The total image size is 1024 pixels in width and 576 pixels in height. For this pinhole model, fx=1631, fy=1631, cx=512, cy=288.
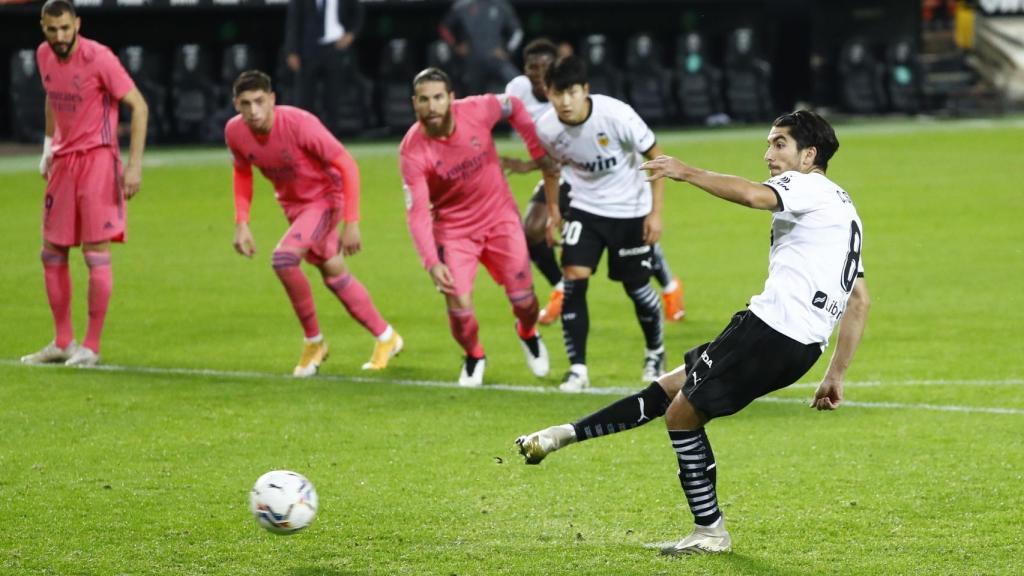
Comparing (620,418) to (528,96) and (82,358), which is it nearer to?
(82,358)

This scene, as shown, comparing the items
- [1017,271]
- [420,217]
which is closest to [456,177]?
[420,217]

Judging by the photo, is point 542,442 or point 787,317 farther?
point 542,442

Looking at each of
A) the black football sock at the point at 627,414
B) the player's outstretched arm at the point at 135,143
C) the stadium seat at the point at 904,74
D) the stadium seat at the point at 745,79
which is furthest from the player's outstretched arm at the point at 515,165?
the stadium seat at the point at 904,74

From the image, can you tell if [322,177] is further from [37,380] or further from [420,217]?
[37,380]

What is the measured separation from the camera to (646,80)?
2706 cm

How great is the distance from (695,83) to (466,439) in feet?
65.5

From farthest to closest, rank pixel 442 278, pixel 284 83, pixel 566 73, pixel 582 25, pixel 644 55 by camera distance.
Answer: pixel 582 25, pixel 644 55, pixel 284 83, pixel 442 278, pixel 566 73

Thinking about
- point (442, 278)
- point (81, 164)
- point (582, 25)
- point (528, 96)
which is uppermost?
point (528, 96)

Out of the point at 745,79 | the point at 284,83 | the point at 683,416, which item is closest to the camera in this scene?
the point at 683,416

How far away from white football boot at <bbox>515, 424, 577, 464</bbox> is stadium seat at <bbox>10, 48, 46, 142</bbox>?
1931cm

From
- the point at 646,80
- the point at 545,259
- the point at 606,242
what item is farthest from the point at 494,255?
the point at 646,80

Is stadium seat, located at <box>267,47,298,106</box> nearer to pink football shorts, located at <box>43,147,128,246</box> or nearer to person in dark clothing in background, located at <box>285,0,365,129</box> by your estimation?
person in dark clothing in background, located at <box>285,0,365,129</box>

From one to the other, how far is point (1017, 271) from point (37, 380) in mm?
8115

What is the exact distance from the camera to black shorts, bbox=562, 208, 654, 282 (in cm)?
954
